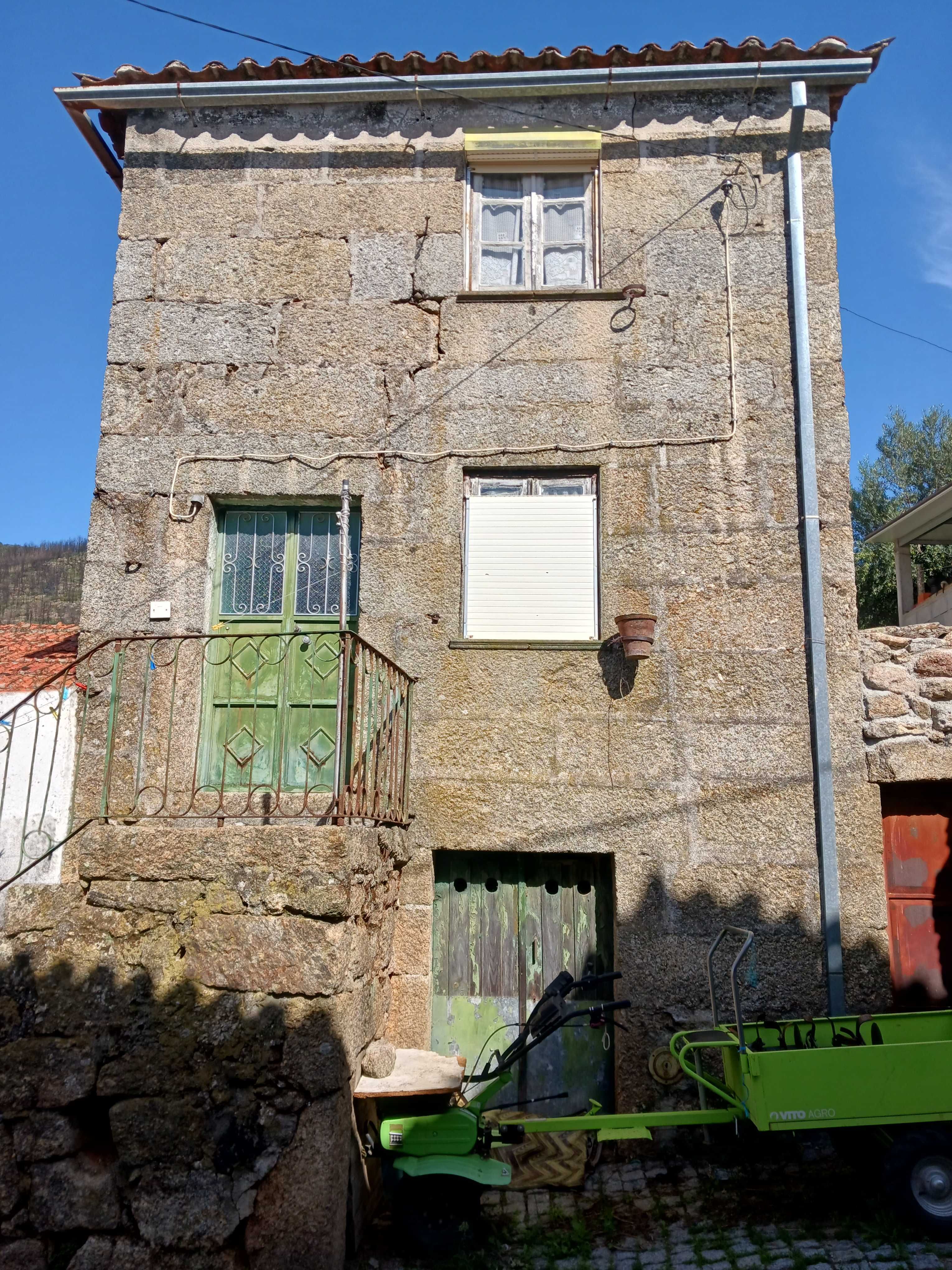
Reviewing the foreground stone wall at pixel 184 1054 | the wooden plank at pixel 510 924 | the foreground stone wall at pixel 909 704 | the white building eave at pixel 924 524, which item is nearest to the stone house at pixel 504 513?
the wooden plank at pixel 510 924

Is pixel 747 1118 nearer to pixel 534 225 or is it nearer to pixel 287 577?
pixel 287 577

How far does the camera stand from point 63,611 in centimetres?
1652

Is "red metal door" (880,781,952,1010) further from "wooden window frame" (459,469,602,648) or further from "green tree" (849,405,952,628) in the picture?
"green tree" (849,405,952,628)

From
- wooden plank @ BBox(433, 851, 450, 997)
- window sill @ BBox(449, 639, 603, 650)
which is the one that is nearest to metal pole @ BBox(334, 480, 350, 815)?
window sill @ BBox(449, 639, 603, 650)

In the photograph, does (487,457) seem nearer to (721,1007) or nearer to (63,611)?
(721,1007)

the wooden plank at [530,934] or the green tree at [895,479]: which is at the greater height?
the green tree at [895,479]

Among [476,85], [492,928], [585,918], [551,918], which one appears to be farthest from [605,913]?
[476,85]

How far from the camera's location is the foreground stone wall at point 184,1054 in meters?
4.54

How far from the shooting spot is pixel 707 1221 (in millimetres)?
5129

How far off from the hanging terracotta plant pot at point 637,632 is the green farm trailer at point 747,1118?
1.84 m

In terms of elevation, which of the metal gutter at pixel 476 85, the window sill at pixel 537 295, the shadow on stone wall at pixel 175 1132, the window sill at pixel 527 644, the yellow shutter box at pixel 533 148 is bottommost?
the shadow on stone wall at pixel 175 1132

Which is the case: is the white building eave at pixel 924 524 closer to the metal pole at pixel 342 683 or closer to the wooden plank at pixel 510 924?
the wooden plank at pixel 510 924

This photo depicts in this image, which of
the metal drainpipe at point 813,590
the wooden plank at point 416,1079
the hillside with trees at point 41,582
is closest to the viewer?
the wooden plank at point 416,1079

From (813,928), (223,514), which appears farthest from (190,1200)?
(223,514)
